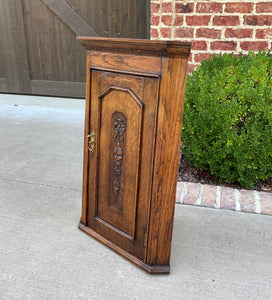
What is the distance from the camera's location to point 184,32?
3725 millimetres

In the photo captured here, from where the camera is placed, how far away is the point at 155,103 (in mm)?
1615

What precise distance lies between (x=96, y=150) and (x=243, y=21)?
98.9 inches

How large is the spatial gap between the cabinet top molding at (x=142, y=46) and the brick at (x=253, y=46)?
2.36 meters

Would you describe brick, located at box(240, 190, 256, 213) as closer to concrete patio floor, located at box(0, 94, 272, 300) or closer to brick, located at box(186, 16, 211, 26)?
concrete patio floor, located at box(0, 94, 272, 300)

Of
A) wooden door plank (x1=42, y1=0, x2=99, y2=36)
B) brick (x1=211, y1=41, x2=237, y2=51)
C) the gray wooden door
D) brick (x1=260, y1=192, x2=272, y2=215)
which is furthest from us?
wooden door plank (x1=42, y1=0, x2=99, y2=36)

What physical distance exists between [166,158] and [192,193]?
1.07m

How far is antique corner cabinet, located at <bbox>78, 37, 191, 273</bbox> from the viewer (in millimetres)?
1584

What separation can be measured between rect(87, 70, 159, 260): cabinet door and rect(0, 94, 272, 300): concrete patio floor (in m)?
0.17

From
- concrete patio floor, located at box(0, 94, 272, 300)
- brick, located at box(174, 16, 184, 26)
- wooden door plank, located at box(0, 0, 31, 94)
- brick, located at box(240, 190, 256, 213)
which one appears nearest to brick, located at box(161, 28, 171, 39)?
brick, located at box(174, 16, 184, 26)

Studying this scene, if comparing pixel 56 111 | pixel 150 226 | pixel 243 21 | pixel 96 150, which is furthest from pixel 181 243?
pixel 56 111

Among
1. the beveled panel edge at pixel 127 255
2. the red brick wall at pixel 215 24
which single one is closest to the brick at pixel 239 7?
the red brick wall at pixel 215 24

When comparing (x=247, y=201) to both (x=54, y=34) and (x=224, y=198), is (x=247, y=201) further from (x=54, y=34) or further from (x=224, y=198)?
(x=54, y=34)

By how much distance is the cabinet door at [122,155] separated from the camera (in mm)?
1703

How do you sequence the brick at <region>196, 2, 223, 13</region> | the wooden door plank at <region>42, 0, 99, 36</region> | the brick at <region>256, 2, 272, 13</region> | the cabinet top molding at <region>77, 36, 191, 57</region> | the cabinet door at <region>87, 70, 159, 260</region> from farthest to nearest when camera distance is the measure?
the wooden door plank at <region>42, 0, 99, 36</region>
the brick at <region>196, 2, 223, 13</region>
the brick at <region>256, 2, 272, 13</region>
the cabinet door at <region>87, 70, 159, 260</region>
the cabinet top molding at <region>77, 36, 191, 57</region>
